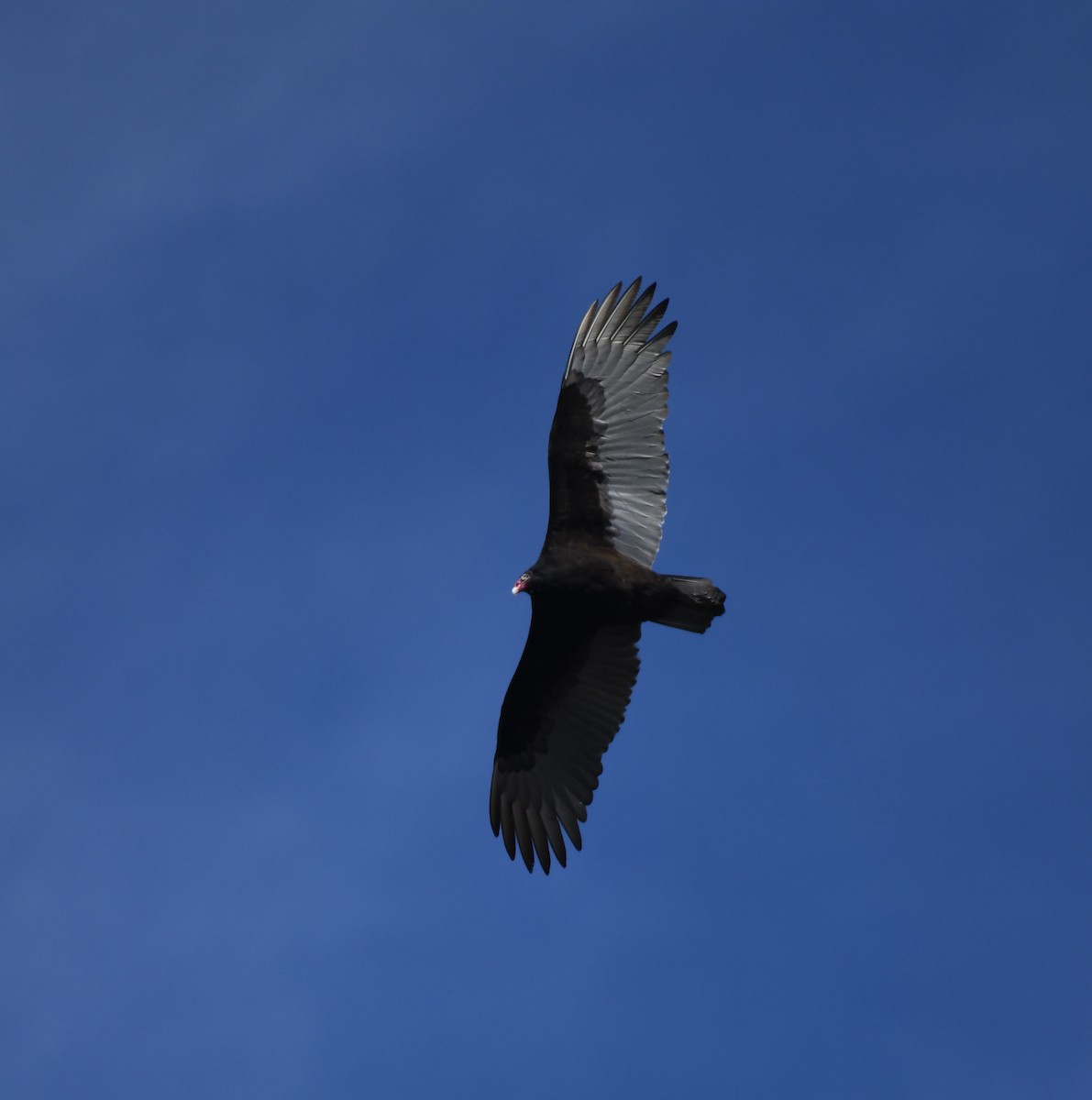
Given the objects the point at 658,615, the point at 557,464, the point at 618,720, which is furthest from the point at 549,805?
the point at 557,464

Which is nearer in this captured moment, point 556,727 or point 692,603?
point 692,603

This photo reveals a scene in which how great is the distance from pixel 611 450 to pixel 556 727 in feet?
7.79

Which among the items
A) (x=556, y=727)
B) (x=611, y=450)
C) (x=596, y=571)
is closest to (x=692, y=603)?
(x=596, y=571)

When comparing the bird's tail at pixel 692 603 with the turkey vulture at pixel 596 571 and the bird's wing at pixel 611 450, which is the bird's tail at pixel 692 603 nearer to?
the turkey vulture at pixel 596 571

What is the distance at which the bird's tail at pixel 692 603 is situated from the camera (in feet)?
37.5

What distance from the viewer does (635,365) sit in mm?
11867

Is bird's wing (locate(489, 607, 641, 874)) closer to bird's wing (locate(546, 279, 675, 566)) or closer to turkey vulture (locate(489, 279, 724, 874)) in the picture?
turkey vulture (locate(489, 279, 724, 874))

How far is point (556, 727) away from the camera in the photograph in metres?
12.4

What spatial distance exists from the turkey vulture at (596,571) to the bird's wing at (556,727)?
0.03 feet

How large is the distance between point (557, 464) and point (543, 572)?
2.80ft

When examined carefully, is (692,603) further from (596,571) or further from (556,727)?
(556,727)

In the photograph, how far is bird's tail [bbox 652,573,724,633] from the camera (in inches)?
450

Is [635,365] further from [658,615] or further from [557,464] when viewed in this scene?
[658,615]

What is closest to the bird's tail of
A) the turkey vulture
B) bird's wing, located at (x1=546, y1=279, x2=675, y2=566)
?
the turkey vulture
